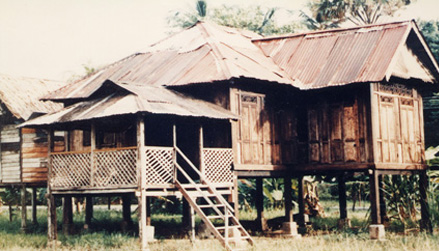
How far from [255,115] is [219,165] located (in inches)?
81.1

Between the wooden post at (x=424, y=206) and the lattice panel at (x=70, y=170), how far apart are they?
9.92 metres

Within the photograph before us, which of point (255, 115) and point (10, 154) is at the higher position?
point (255, 115)

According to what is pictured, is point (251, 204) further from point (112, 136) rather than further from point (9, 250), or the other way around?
point (9, 250)

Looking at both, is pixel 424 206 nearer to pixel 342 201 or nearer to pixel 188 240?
pixel 342 201

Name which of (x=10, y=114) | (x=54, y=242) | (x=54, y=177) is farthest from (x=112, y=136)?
(x=10, y=114)

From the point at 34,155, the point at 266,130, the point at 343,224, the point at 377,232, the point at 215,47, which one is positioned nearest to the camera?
the point at 377,232

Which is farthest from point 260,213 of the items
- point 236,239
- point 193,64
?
point 236,239

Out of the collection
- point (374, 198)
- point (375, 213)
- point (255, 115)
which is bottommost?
point (375, 213)

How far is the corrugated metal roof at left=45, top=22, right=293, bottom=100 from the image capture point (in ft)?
62.0

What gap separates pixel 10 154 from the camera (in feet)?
80.6

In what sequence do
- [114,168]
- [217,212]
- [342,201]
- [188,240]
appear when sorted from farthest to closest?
[342,201] < [188,240] < [114,168] < [217,212]

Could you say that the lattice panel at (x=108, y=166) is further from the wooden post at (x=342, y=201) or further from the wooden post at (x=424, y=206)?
the wooden post at (x=424, y=206)

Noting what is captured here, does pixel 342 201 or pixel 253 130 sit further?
pixel 342 201

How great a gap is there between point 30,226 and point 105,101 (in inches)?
357
